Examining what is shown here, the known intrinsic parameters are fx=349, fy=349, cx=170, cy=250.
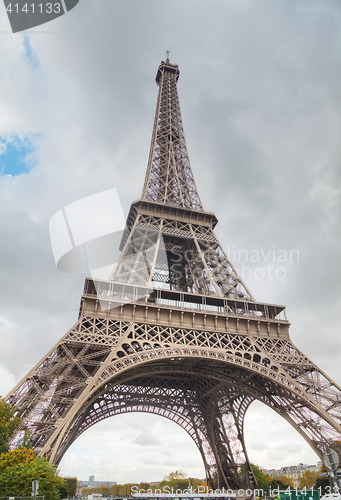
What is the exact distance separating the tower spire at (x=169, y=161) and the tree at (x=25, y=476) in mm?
24589

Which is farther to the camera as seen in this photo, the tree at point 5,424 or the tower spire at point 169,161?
the tower spire at point 169,161

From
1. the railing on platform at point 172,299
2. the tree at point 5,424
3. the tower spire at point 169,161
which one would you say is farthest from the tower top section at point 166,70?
the tree at point 5,424

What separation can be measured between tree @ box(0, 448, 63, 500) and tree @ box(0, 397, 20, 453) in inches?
63.9

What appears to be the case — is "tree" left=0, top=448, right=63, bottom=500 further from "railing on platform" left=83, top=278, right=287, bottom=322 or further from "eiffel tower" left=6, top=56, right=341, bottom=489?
"railing on platform" left=83, top=278, right=287, bottom=322

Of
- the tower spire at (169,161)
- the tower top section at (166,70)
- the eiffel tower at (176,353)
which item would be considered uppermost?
the tower top section at (166,70)

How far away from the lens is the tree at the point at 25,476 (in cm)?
1381

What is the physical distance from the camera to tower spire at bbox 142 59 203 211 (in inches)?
1431

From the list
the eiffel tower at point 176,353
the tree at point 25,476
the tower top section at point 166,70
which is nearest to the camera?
the tree at point 25,476

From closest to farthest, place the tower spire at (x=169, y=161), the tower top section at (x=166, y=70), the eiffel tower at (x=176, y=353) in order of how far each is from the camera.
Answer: the eiffel tower at (x=176, y=353), the tower spire at (x=169, y=161), the tower top section at (x=166, y=70)

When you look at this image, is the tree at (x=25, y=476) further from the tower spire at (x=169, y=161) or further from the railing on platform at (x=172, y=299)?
the tower spire at (x=169, y=161)

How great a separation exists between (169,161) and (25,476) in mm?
32232

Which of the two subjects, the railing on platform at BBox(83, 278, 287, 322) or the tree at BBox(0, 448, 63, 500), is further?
the railing on platform at BBox(83, 278, 287, 322)

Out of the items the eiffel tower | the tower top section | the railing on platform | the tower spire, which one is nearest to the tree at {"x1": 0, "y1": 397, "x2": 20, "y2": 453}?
the eiffel tower

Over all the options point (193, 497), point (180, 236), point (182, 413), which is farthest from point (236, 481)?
point (180, 236)
